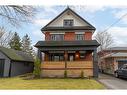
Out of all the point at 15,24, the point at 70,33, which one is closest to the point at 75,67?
the point at 70,33

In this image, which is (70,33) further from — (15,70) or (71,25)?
(15,70)

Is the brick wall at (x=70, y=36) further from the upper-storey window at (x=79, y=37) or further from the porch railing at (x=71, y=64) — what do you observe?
the porch railing at (x=71, y=64)

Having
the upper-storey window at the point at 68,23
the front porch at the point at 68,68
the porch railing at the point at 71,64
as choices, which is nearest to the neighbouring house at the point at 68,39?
the upper-storey window at the point at 68,23

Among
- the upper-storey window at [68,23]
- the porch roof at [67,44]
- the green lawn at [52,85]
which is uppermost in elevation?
the upper-storey window at [68,23]

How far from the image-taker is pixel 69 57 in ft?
55.0

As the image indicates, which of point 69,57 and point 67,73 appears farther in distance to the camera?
point 69,57

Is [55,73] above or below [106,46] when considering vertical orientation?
below

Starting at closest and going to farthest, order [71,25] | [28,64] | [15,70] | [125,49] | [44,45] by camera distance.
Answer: [44,45] < [15,70] < [71,25] < [28,64] < [125,49]

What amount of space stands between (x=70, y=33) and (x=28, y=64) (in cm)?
622

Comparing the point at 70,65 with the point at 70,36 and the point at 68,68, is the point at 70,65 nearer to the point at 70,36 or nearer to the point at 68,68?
the point at 68,68

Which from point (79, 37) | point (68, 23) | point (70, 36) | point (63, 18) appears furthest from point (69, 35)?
point (63, 18)

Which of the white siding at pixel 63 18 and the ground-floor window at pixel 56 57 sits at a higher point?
the white siding at pixel 63 18

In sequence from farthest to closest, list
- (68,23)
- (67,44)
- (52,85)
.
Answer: (68,23)
(67,44)
(52,85)

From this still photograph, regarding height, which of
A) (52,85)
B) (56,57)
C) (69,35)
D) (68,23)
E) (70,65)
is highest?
(68,23)
